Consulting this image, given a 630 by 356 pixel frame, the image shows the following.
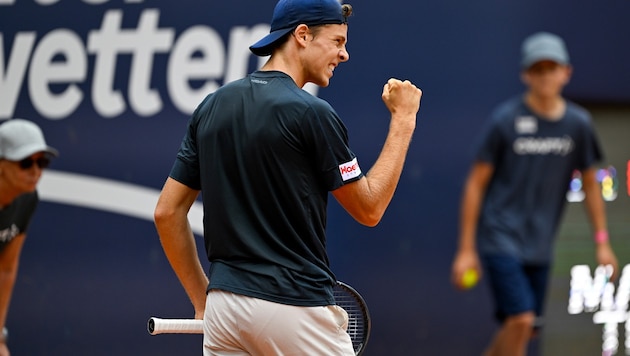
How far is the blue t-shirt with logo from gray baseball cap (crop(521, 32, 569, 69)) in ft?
0.89

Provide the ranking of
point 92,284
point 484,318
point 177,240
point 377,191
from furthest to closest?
point 92,284
point 484,318
point 177,240
point 377,191

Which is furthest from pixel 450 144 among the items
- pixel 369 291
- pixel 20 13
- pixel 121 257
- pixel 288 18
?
pixel 288 18

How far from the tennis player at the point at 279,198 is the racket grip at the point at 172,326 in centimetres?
13

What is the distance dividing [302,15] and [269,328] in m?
0.96

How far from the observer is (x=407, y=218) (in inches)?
275

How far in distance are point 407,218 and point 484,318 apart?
2.51ft

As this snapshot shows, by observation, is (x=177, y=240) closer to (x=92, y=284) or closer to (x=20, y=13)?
(x=92, y=284)

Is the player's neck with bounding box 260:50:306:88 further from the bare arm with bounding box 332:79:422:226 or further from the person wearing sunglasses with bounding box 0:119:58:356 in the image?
the person wearing sunglasses with bounding box 0:119:58:356

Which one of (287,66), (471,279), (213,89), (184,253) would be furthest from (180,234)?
(213,89)

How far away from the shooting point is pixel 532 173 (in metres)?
6.72

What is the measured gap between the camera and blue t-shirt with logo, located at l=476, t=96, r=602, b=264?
672 cm

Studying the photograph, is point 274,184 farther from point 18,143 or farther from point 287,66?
point 18,143

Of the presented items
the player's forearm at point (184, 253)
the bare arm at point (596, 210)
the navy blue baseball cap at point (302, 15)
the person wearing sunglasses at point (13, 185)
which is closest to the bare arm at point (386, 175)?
the navy blue baseball cap at point (302, 15)

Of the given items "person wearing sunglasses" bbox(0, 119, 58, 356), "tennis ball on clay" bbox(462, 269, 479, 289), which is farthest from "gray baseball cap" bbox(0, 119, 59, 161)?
"tennis ball on clay" bbox(462, 269, 479, 289)
